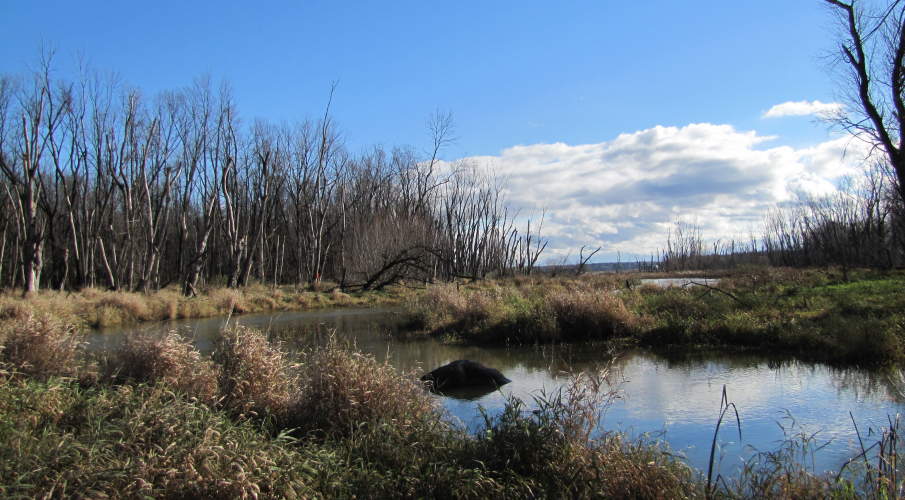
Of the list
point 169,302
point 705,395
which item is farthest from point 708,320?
point 169,302

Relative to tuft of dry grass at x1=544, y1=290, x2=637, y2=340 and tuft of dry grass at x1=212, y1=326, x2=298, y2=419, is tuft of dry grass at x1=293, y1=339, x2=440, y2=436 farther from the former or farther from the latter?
tuft of dry grass at x1=544, y1=290, x2=637, y2=340

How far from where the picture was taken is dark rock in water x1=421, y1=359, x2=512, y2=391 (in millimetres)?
10773

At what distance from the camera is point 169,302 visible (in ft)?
83.5

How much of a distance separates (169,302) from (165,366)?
1983 centimetres

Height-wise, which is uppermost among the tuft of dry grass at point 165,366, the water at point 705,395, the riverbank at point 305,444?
the tuft of dry grass at point 165,366

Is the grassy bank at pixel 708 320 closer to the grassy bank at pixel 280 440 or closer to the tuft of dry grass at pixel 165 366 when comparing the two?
the grassy bank at pixel 280 440

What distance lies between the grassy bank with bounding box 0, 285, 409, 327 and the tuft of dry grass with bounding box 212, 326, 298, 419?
9.63 m

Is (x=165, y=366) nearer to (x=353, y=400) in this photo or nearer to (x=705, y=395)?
(x=353, y=400)

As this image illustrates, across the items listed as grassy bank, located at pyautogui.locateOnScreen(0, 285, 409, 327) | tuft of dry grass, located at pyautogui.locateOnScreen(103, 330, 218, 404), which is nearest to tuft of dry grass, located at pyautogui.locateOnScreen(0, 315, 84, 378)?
tuft of dry grass, located at pyautogui.locateOnScreen(103, 330, 218, 404)

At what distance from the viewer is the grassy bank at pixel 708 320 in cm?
1230

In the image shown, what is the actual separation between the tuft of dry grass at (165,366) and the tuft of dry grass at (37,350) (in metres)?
0.93

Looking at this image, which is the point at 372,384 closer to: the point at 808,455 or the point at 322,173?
the point at 808,455

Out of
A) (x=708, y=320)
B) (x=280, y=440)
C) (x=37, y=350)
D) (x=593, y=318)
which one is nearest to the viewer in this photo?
(x=280, y=440)

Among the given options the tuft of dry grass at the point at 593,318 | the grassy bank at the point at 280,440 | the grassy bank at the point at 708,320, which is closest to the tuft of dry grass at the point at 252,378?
the grassy bank at the point at 280,440
